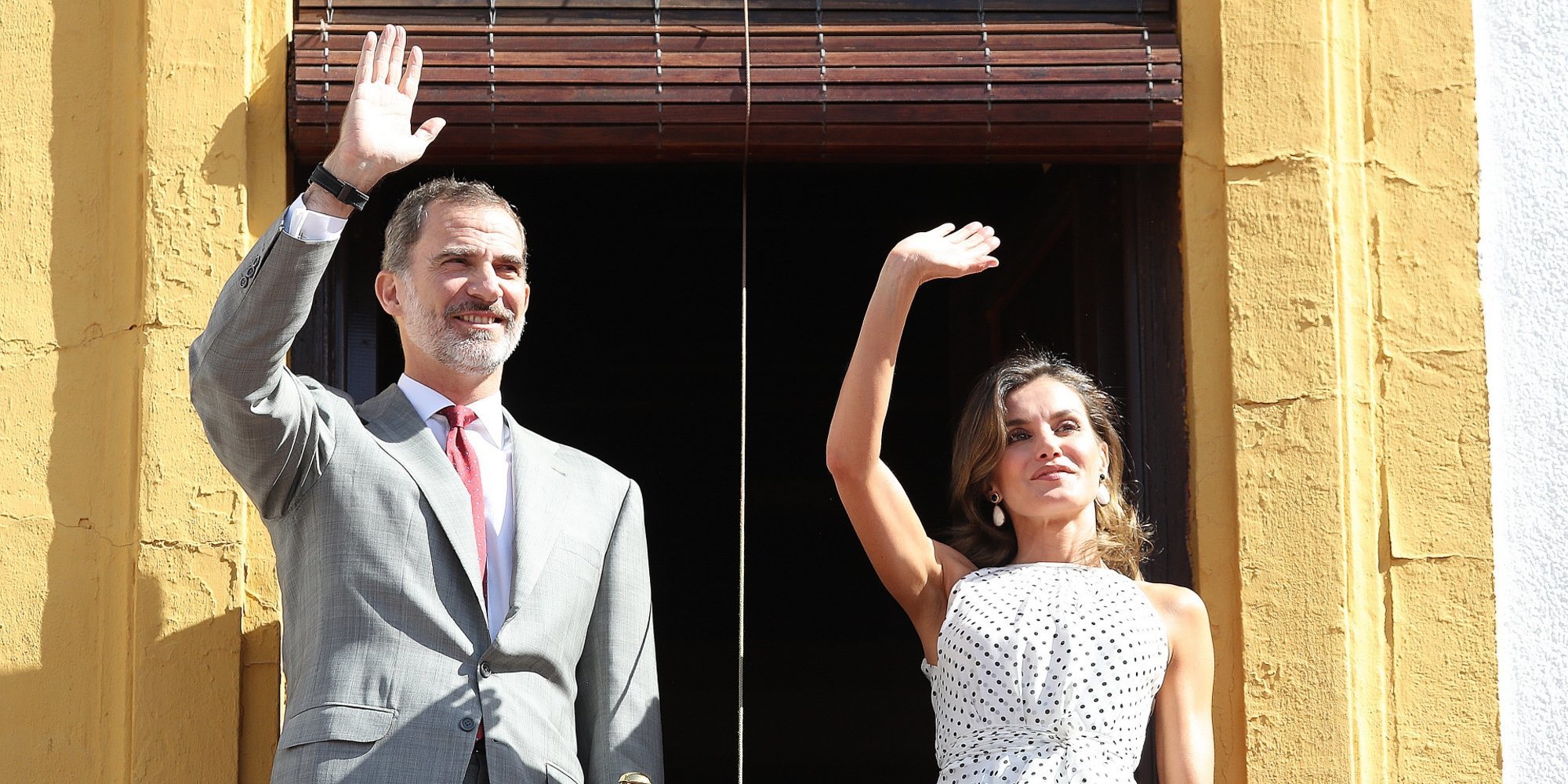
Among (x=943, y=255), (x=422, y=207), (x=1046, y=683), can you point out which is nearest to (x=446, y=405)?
(x=422, y=207)

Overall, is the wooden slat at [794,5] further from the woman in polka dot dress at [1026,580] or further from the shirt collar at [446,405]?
the shirt collar at [446,405]

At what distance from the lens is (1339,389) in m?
3.50

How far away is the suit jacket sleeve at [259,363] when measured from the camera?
2730 mm

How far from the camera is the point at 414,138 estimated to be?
2891 mm

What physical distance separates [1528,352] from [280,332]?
2.39m

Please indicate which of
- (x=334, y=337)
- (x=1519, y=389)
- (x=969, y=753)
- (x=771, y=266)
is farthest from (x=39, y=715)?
(x=771, y=266)

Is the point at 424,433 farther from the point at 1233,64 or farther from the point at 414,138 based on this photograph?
the point at 1233,64

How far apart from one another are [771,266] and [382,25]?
2.90 metres

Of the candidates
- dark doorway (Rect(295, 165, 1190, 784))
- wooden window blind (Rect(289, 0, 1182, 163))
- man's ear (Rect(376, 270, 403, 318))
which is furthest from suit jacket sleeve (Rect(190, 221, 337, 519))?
dark doorway (Rect(295, 165, 1190, 784))

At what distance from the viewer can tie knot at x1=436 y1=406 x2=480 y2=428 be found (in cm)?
316

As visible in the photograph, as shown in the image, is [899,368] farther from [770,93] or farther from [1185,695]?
[1185,695]

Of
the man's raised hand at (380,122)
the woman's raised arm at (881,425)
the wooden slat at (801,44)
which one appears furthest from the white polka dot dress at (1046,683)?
the man's raised hand at (380,122)

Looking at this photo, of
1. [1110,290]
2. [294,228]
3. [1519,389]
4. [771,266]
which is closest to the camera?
[294,228]

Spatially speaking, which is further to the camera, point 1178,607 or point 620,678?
point 1178,607
